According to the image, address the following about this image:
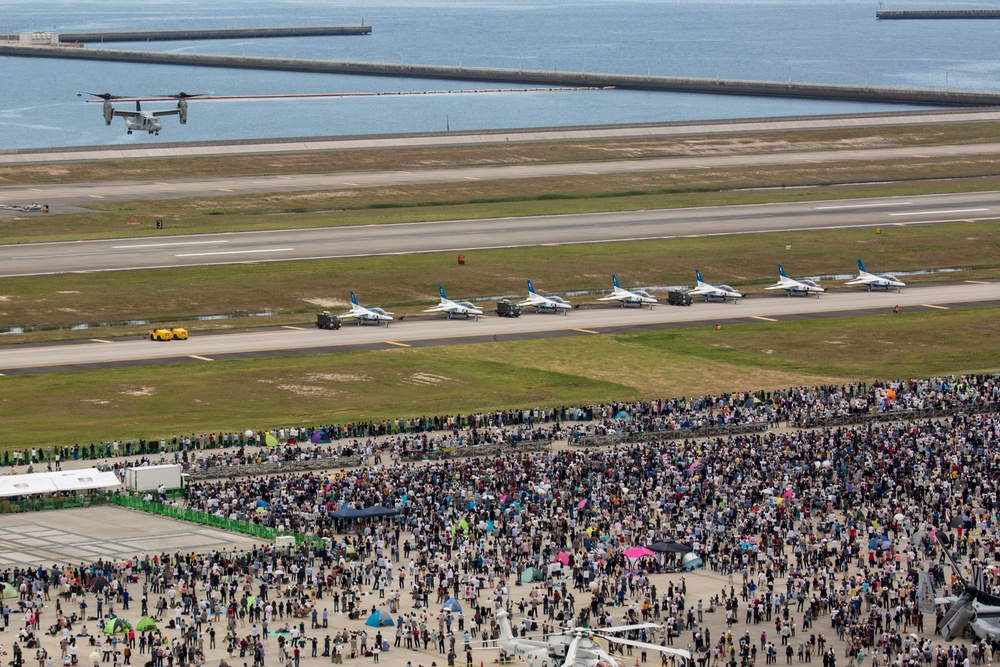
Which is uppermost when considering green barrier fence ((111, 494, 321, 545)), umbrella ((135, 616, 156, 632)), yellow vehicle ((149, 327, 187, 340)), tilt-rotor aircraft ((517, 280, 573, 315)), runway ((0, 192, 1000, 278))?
runway ((0, 192, 1000, 278))

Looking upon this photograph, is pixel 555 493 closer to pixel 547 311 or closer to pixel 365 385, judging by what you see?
pixel 365 385

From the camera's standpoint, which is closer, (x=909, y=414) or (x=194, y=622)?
(x=194, y=622)

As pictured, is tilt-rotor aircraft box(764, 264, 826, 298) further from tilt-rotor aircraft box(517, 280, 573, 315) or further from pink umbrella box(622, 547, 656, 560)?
pink umbrella box(622, 547, 656, 560)

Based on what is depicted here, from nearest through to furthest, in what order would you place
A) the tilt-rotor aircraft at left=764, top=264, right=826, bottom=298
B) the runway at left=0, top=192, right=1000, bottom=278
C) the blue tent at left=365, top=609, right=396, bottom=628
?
the blue tent at left=365, top=609, right=396, bottom=628 → the tilt-rotor aircraft at left=764, top=264, right=826, bottom=298 → the runway at left=0, top=192, right=1000, bottom=278

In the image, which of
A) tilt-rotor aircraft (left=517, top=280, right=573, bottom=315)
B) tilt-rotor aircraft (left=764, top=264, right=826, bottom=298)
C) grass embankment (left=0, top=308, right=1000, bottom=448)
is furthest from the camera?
tilt-rotor aircraft (left=764, top=264, right=826, bottom=298)

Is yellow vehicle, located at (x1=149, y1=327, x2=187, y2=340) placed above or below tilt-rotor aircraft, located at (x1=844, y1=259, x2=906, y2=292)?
below

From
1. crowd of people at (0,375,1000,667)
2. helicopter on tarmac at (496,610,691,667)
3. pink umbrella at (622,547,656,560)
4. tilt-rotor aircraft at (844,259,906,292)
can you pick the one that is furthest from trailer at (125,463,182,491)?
tilt-rotor aircraft at (844,259,906,292)

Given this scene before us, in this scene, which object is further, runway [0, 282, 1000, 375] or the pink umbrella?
runway [0, 282, 1000, 375]

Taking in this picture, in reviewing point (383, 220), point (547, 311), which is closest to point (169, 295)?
point (547, 311)
